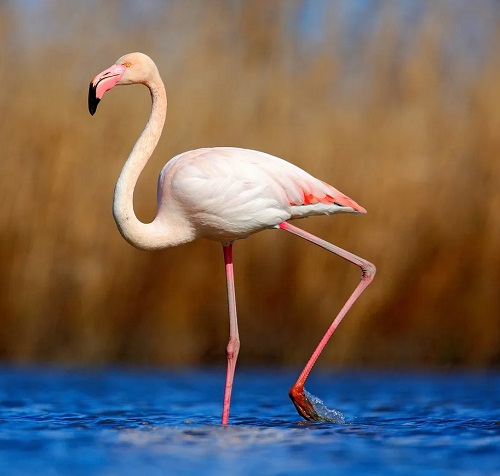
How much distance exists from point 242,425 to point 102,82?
2.05 meters

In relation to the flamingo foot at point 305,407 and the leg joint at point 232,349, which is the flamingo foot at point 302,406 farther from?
the leg joint at point 232,349

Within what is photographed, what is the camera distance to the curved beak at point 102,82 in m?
6.25

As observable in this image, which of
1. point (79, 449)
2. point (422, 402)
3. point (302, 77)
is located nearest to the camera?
point (79, 449)

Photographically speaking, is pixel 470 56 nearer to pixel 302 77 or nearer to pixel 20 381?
pixel 302 77

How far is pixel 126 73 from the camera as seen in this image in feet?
21.6

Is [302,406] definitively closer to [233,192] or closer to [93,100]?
[233,192]

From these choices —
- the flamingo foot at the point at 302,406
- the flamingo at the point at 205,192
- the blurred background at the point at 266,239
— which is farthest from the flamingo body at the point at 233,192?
the blurred background at the point at 266,239

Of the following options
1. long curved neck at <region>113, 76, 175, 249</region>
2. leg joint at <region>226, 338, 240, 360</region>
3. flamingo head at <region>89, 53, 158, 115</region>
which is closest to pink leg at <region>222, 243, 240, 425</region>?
leg joint at <region>226, 338, 240, 360</region>

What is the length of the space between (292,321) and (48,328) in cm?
202

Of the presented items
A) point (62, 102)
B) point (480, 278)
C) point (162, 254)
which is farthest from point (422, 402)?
point (62, 102)

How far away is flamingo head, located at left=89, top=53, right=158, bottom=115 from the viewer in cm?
640

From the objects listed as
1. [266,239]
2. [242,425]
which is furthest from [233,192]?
[266,239]

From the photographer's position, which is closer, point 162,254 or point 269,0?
point 162,254

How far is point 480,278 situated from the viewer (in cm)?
964
